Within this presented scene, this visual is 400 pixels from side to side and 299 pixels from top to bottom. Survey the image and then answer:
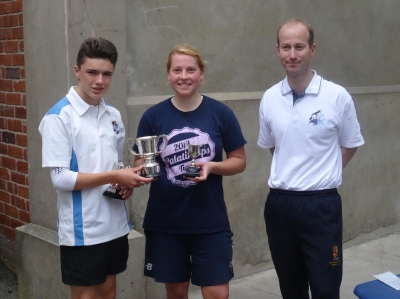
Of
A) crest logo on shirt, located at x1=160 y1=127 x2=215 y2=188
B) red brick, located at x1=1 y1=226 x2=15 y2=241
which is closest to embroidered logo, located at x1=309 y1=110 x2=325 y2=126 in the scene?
crest logo on shirt, located at x1=160 y1=127 x2=215 y2=188

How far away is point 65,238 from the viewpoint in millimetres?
3248

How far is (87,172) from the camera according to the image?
3.22 meters

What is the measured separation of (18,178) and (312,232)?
269 centimetres

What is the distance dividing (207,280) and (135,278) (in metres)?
1.30

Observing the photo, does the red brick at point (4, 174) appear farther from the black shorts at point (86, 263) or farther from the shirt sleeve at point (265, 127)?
the shirt sleeve at point (265, 127)

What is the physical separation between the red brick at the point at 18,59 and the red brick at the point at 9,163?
818 millimetres

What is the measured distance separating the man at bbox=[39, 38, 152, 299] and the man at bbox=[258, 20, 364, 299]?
0.94 metres

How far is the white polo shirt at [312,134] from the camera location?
11.5 ft

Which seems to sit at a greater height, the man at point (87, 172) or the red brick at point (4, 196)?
the man at point (87, 172)

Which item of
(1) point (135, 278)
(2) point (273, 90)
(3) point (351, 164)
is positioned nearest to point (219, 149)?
(2) point (273, 90)

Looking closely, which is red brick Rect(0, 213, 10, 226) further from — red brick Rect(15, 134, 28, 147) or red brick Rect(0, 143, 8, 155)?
red brick Rect(15, 134, 28, 147)

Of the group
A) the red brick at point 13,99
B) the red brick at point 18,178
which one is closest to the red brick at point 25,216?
the red brick at point 18,178

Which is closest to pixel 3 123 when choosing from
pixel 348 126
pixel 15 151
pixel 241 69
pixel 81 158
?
pixel 15 151

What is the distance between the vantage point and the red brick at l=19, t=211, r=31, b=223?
16.5ft
